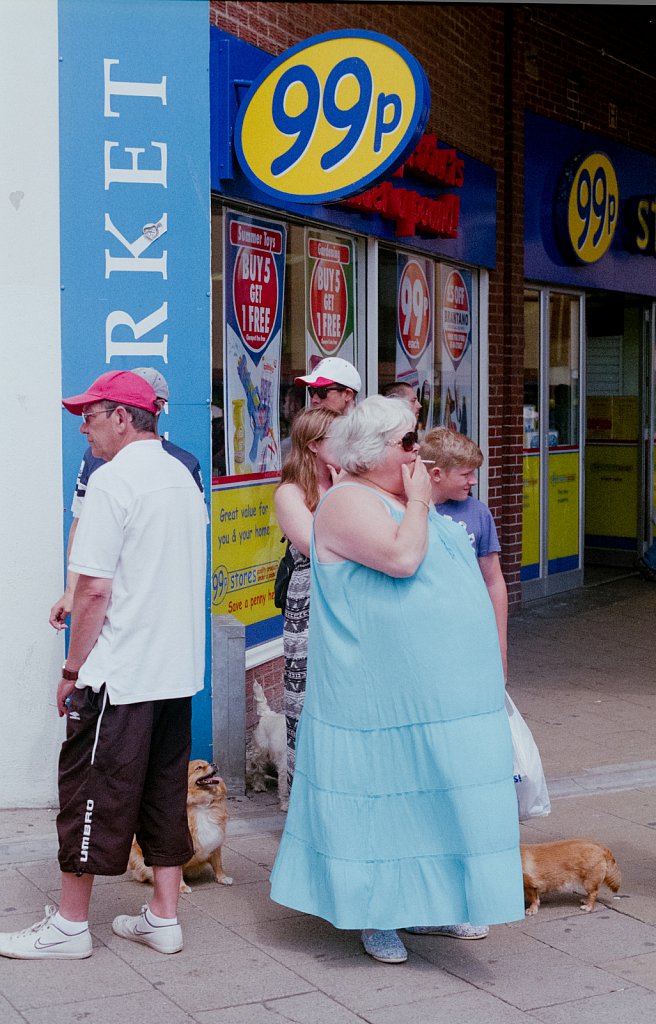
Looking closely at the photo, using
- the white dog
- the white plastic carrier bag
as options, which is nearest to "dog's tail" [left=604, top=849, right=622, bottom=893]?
the white plastic carrier bag

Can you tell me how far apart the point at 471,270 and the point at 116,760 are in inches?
288

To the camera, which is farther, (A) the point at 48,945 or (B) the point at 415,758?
(A) the point at 48,945

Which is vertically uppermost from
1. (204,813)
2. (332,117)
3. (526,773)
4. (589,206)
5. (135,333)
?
(589,206)

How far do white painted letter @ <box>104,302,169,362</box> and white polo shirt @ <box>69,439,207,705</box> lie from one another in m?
1.68

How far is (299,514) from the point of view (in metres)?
5.09

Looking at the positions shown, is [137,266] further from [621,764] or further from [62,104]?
[621,764]

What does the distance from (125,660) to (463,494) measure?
1.54m

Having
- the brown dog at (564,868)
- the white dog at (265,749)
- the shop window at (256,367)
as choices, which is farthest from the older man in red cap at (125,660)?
the shop window at (256,367)

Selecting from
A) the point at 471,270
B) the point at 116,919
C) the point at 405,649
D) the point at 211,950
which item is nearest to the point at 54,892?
the point at 116,919

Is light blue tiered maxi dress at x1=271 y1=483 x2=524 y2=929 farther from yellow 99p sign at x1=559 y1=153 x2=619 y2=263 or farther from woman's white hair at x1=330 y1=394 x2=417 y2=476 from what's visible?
yellow 99p sign at x1=559 y1=153 x2=619 y2=263

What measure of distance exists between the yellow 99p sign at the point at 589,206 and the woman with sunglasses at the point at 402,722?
791 cm

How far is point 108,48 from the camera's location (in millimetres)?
5734

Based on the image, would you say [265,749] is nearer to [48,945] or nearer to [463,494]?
[463,494]

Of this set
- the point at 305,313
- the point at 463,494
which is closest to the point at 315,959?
the point at 463,494
